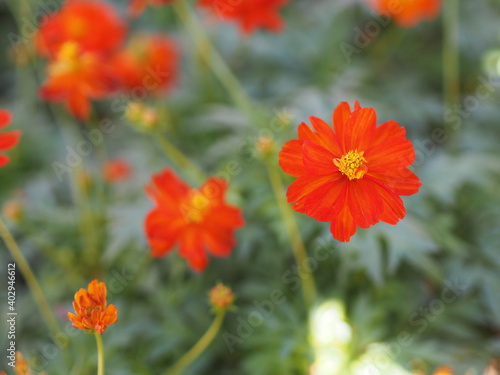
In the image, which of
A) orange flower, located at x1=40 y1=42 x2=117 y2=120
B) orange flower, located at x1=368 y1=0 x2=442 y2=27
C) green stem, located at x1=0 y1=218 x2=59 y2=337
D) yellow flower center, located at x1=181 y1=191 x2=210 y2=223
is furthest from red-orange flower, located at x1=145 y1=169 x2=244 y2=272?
orange flower, located at x1=368 y1=0 x2=442 y2=27

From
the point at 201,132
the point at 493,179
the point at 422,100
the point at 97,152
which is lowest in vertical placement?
the point at 97,152

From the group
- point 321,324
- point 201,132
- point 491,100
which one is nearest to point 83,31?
point 201,132

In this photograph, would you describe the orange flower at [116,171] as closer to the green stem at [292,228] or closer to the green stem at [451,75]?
the green stem at [292,228]

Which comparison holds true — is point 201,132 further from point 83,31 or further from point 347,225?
point 347,225

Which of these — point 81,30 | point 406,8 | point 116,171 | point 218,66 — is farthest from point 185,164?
point 406,8

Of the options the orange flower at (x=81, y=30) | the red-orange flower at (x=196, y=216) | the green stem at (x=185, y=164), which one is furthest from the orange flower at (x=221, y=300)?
the orange flower at (x=81, y=30)

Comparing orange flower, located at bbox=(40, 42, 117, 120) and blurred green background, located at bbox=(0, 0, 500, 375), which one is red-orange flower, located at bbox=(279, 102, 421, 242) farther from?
orange flower, located at bbox=(40, 42, 117, 120)
